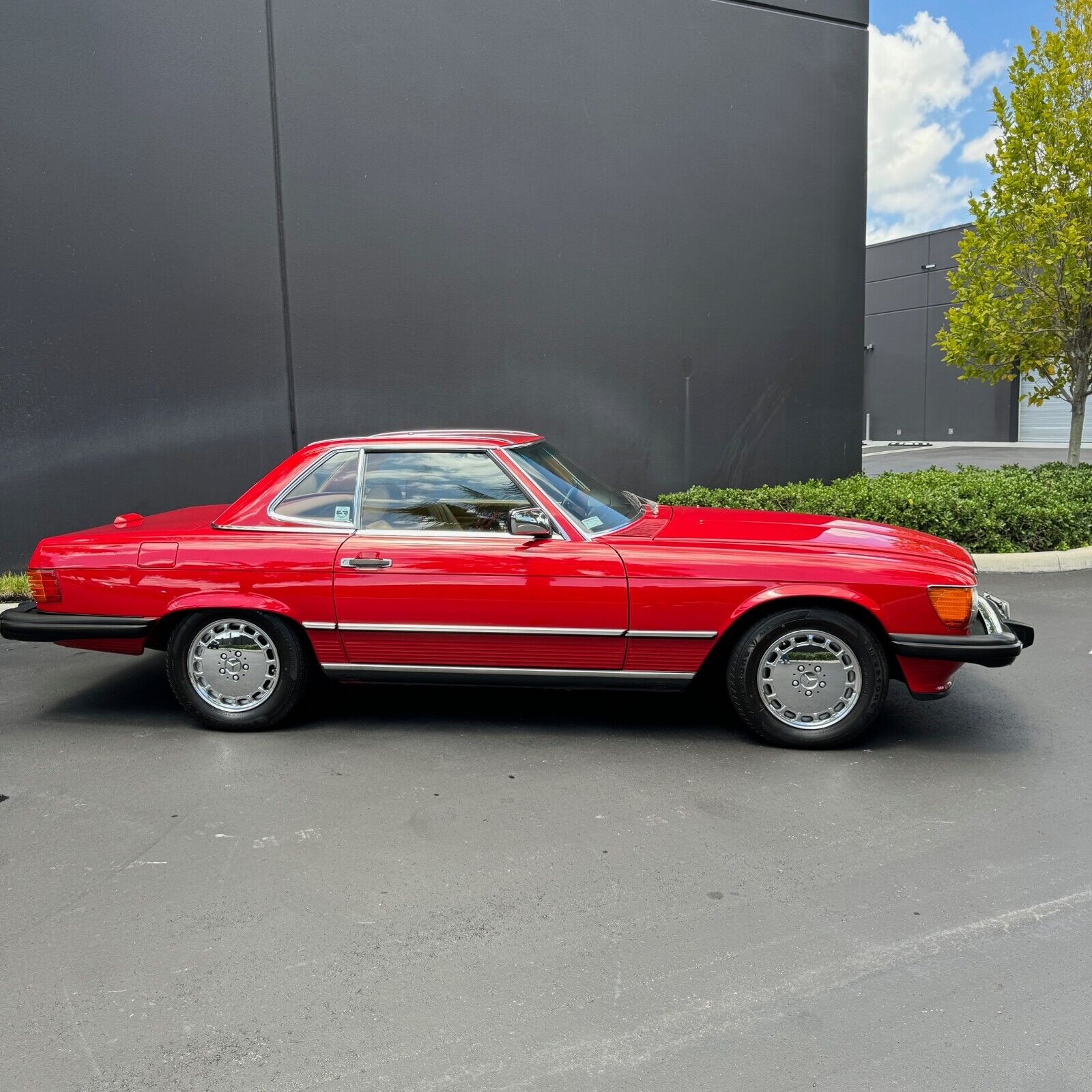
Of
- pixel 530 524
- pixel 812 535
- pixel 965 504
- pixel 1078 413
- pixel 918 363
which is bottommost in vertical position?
pixel 965 504

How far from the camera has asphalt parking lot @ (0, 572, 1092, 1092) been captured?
2287 millimetres

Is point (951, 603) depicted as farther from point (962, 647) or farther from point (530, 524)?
point (530, 524)

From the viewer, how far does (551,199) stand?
9.54m

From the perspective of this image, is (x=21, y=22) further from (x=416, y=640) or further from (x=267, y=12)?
(x=416, y=640)

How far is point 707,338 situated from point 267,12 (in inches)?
209

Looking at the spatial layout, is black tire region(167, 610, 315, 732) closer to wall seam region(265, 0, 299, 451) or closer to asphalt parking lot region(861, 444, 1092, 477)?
wall seam region(265, 0, 299, 451)

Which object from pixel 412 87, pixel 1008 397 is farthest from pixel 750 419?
pixel 1008 397

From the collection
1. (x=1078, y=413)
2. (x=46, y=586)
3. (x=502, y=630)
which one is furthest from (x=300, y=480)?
(x=1078, y=413)

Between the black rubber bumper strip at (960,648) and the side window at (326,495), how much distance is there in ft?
8.54

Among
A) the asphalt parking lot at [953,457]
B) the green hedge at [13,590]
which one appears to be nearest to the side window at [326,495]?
the green hedge at [13,590]

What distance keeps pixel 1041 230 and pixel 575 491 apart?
28.4ft

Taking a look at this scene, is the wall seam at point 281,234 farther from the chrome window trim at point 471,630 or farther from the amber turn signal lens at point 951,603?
the amber turn signal lens at point 951,603

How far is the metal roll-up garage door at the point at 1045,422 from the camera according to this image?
96.1 feet

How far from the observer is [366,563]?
4367mm
